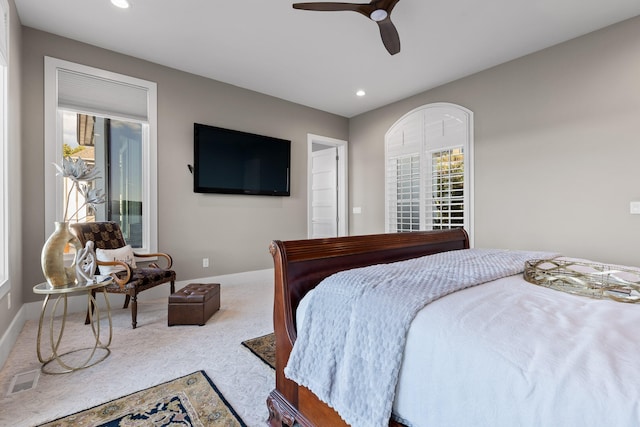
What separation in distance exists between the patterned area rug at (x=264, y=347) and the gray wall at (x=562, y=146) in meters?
2.94

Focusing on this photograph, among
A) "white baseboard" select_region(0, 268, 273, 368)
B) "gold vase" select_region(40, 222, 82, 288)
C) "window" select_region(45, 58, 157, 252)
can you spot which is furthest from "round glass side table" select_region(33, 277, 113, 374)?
"window" select_region(45, 58, 157, 252)

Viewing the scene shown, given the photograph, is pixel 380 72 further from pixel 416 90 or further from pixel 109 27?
pixel 109 27

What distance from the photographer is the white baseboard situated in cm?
224

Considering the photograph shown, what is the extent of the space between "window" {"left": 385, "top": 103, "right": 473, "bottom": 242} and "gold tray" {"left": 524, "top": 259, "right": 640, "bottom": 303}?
2509 mm

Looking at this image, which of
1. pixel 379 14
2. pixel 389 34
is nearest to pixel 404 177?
pixel 389 34

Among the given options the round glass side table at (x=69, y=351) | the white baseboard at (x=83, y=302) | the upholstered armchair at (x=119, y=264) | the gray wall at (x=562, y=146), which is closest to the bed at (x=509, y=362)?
the round glass side table at (x=69, y=351)

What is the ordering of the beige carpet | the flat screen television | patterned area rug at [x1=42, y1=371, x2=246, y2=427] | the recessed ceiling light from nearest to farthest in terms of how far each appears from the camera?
patterned area rug at [x1=42, y1=371, x2=246, y2=427] < the beige carpet < the recessed ceiling light < the flat screen television

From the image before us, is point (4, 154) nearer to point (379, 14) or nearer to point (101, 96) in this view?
point (101, 96)

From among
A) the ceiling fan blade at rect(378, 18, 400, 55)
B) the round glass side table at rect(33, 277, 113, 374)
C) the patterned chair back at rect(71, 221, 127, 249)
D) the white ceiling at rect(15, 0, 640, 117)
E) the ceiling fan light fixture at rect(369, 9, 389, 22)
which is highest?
the white ceiling at rect(15, 0, 640, 117)

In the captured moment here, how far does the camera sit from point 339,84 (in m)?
4.25

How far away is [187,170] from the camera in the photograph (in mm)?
3912

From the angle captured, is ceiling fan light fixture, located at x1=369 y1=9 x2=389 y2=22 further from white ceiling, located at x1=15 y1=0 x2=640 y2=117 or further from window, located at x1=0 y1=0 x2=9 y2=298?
window, located at x1=0 y1=0 x2=9 y2=298

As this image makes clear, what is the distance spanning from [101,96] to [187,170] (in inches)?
46.2

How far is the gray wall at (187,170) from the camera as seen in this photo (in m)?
2.97
